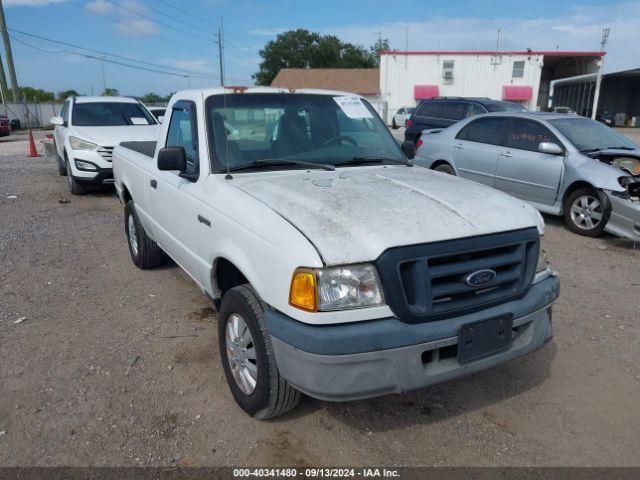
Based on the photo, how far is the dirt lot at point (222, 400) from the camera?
2721mm

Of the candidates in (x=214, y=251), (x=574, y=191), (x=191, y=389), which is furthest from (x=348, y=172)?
(x=574, y=191)

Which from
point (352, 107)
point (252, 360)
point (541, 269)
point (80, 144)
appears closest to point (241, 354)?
point (252, 360)

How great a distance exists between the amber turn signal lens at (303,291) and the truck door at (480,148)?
6571mm

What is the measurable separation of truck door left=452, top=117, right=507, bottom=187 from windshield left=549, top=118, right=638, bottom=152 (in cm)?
90

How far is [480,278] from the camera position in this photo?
8.41ft

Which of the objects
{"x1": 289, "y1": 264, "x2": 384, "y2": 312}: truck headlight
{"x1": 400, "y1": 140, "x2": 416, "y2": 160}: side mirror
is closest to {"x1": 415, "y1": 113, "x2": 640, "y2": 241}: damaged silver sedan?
{"x1": 400, "y1": 140, "x2": 416, "y2": 160}: side mirror

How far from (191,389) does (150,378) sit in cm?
35

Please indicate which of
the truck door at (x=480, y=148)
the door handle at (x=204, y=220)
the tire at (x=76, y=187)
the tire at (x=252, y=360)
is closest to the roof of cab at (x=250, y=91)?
the door handle at (x=204, y=220)

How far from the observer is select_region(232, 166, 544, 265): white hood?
7.94 ft

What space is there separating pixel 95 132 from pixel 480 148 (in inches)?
283

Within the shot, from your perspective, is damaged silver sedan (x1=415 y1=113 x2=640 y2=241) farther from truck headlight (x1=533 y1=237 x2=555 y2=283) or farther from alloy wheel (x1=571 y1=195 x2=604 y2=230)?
truck headlight (x1=533 y1=237 x2=555 y2=283)

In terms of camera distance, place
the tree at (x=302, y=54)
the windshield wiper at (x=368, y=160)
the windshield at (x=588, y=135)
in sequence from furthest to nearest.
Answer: the tree at (x=302, y=54)
the windshield at (x=588, y=135)
the windshield wiper at (x=368, y=160)

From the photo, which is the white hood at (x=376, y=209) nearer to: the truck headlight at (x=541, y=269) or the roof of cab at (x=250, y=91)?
the truck headlight at (x=541, y=269)

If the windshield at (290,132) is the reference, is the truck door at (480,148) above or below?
below
